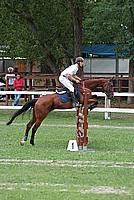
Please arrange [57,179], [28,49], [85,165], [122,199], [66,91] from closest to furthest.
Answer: [122,199] → [57,179] → [85,165] → [66,91] → [28,49]

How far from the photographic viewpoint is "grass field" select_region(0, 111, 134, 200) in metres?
10.7

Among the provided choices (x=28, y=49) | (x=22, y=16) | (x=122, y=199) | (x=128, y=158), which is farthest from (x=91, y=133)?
(x=28, y=49)

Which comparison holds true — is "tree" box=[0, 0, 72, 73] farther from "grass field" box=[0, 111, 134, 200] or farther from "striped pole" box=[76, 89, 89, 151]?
"striped pole" box=[76, 89, 89, 151]

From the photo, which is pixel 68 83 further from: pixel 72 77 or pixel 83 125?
pixel 83 125

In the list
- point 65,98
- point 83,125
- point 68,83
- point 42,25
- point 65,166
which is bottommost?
point 65,166

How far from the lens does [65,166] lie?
44.8 ft

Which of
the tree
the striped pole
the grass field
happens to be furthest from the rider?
the tree

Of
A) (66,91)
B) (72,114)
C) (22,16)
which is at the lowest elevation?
(72,114)

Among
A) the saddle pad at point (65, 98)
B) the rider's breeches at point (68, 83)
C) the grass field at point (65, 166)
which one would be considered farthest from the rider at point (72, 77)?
the grass field at point (65, 166)

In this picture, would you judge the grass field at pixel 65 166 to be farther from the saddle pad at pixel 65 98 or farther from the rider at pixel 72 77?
the rider at pixel 72 77

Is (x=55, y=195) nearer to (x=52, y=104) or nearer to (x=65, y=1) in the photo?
(x=52, y=104)

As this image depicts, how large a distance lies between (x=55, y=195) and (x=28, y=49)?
28838 millimetres

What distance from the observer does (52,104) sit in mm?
17969

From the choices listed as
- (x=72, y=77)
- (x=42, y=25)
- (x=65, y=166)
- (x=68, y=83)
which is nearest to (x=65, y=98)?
(x=68, y=83)
